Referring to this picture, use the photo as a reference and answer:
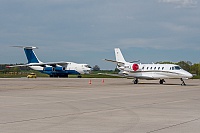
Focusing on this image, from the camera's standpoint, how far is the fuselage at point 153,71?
1825 inches

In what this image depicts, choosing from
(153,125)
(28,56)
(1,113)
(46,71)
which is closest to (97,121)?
(153,125)

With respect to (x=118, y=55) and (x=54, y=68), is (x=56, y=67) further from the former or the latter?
(x=118, y=55)

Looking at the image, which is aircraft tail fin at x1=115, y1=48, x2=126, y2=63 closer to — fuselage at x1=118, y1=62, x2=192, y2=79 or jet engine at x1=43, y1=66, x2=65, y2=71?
fuselage at x1=118, y1=62, x2=192, y2=79

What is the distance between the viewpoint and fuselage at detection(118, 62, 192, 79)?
46344 millimetres

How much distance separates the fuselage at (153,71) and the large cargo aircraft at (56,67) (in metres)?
35.6

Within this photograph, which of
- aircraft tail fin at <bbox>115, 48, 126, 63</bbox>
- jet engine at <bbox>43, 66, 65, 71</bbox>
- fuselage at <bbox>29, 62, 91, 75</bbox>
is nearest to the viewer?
aircraft tail fin at <bbox>115, 48, 126, 63</bbox>

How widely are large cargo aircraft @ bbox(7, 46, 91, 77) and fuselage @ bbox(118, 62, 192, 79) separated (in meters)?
35.6

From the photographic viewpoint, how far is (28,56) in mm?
98375

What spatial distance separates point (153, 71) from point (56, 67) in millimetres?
44812

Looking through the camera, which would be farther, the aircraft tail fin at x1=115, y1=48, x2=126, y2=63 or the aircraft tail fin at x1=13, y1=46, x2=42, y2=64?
the aircraft tail fin at x1=13, y1=46, x2=42, y2=64

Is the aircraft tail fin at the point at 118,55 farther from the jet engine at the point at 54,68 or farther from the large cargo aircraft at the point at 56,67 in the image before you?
the jet engine at the point at 54,68

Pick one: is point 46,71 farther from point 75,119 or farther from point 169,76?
point 75,119

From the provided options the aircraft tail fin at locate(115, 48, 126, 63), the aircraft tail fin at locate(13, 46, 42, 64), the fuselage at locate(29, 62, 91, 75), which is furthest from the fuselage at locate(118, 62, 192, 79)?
the aircraft tail fin at locate(13, 46, 42, 64)

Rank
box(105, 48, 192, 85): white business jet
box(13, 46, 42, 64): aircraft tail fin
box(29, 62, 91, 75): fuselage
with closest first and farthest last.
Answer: box(105, 48, 192, 85): white business jet
box(29, 62, 91, 75): fuselage
box(13, 46, 42, 64): aircraft tail fin
